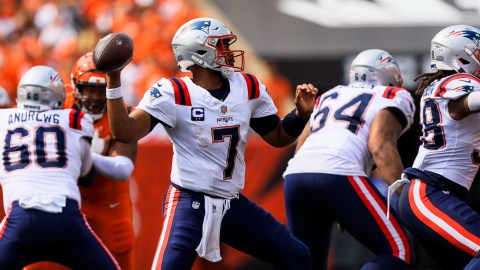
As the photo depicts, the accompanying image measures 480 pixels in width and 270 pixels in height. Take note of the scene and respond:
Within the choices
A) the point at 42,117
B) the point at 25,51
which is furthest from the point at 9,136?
the point at 25,51

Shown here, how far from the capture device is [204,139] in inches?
193

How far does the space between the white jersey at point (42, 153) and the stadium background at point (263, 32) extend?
530 centimetres

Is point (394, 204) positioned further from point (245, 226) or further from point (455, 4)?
point (455, 4)

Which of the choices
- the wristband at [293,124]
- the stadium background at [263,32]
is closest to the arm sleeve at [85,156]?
the wristband at [293,124]

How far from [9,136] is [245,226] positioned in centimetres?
144

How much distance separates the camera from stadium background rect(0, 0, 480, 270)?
40.9 feet

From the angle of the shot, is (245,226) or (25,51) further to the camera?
(25,51)

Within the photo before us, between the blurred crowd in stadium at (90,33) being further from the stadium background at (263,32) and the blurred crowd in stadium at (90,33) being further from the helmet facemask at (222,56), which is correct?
the helmet facemask at (222,56)

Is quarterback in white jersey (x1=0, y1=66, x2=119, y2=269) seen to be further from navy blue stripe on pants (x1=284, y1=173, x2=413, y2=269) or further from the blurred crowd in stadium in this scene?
the blurred crowd in stadium

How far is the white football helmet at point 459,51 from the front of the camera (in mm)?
5293

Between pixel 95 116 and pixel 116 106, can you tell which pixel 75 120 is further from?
pixel 116 106

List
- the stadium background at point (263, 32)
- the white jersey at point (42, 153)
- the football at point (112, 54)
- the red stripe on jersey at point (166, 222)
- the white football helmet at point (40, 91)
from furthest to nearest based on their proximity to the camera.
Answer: the stadium background at point (263, 32) → the white football helmet at point (40, 91) → the white jersey at point (42, 153) → the red stripe on jersey at point (166, 222) → the football at point (112, 54)

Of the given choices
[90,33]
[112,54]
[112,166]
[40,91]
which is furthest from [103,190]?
[90,33]

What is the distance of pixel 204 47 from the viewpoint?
504 centimetres
